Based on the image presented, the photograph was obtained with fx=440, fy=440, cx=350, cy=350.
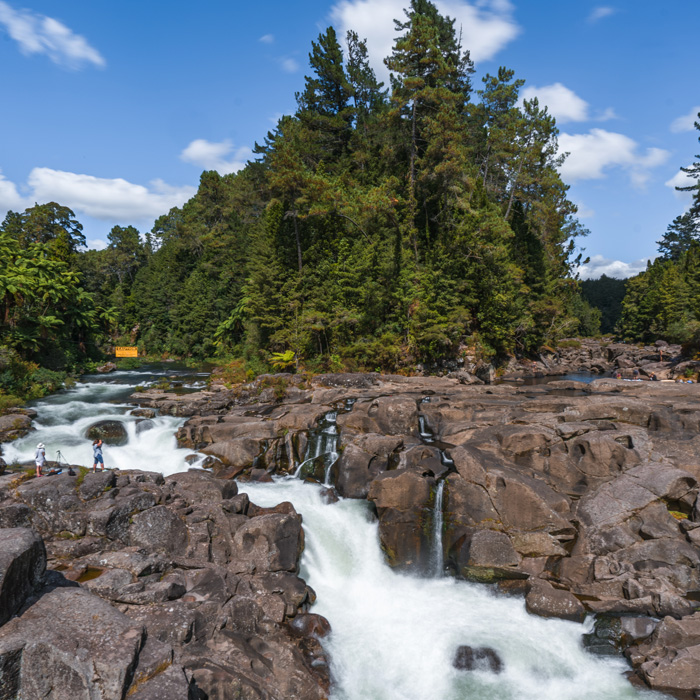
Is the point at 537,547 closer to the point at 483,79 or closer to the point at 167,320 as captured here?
the point at 483,79

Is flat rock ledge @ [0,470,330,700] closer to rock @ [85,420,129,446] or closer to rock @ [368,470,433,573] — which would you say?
rock @ [368,470,433,573]

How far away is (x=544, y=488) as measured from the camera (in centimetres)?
1585

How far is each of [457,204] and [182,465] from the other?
30735 millimetres

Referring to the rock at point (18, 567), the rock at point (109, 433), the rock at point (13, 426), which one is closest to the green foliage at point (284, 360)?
the rock at point (109, 433)

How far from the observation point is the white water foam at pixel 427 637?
10664 mm

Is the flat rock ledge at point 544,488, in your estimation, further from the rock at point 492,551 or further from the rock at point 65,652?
the rock at point 65,652

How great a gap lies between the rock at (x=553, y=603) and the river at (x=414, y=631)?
20 cm

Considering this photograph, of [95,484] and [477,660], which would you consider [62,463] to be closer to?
[95,484]

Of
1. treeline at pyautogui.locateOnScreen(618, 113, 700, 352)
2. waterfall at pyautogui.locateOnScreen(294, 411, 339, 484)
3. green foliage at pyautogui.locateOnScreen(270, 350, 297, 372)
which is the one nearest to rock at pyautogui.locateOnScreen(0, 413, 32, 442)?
waterfall at pyautogui.locateOnScreen(294, 411, 339, 484)

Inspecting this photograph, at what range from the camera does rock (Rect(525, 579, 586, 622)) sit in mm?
12367

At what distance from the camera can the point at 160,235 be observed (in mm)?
105625

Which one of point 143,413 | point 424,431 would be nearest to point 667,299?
point 424,431

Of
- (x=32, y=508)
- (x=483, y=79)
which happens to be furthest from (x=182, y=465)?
(x=483, y=79)

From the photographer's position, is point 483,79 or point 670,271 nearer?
point 483,79
